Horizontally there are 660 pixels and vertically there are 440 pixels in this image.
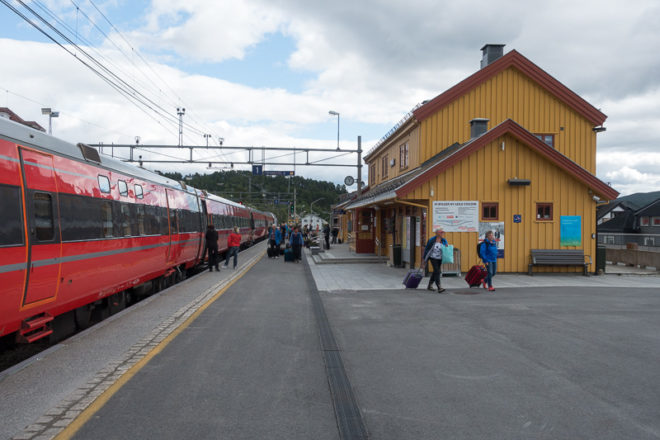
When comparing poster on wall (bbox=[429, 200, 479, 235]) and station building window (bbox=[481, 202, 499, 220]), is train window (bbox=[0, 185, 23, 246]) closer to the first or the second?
poster on wall (bbox=[429, 200, 479, 235])

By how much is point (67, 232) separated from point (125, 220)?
2.63 m

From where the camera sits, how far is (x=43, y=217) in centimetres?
591

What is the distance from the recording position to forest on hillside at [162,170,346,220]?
5656cm

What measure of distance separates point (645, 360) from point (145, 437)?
19.5ft

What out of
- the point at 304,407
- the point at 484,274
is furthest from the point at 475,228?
the point at 304,407

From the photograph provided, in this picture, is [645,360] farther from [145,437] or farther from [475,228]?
[475,228]

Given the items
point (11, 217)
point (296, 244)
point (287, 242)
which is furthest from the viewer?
point (287, 242)

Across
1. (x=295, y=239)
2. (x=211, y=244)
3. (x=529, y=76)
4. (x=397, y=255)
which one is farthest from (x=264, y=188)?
(x=529, y=76)

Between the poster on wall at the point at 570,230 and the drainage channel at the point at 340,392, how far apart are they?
446 inches

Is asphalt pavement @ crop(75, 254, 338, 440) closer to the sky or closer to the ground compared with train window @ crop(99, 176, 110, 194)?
closer to the ground

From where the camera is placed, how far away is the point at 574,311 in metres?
9.62

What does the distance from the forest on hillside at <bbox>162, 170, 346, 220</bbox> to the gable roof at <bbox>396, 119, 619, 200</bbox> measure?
1083 inches

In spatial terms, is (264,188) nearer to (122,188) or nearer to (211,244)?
(211,244)

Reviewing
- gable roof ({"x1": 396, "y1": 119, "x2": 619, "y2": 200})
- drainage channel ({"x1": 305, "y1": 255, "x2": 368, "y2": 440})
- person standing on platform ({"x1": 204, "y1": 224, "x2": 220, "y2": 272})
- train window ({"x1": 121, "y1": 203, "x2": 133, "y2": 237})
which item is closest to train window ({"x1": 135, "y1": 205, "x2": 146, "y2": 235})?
train window ({"x1": 121, "y1": 203, "x2": 133, "y2": 237})
